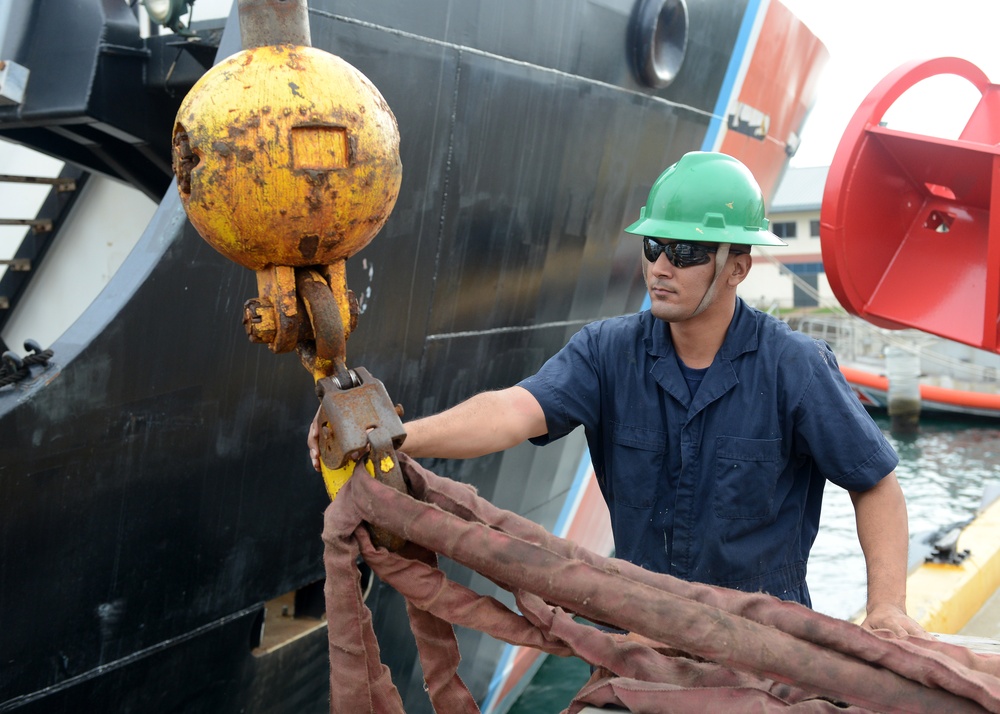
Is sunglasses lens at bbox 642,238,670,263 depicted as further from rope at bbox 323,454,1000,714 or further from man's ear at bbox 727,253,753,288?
rope at bbox 323,454,1000,714

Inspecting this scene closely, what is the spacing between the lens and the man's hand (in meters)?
1.84

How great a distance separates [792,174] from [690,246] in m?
38.3

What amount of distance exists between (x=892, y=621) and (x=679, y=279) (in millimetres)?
839

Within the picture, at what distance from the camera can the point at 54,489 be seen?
95.4 inches

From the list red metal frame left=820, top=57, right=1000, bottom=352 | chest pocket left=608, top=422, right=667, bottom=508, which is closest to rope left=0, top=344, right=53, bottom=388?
Answer: chest pocket left=608, top=422, right=667, bottom=508

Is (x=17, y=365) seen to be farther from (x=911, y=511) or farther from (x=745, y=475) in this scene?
(x=911, y=511)

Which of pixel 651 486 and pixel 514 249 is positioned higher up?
pixel 514 249

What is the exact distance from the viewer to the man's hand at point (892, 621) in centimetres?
184

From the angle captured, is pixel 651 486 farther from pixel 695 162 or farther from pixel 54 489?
pixel 54 489

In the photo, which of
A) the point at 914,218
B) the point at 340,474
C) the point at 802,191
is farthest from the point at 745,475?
the point at 802,191

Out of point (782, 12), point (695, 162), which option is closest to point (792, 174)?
point (782, 12)

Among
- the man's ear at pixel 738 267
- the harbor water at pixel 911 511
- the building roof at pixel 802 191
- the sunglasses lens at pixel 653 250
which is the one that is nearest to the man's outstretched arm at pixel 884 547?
the man's ear at pixel 738 267

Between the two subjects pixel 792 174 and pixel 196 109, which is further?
pixel 792 174

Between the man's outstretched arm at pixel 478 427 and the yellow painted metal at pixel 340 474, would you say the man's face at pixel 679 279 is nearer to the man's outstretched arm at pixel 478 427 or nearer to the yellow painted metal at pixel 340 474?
the man's outstretched arm at pixel 478 427
